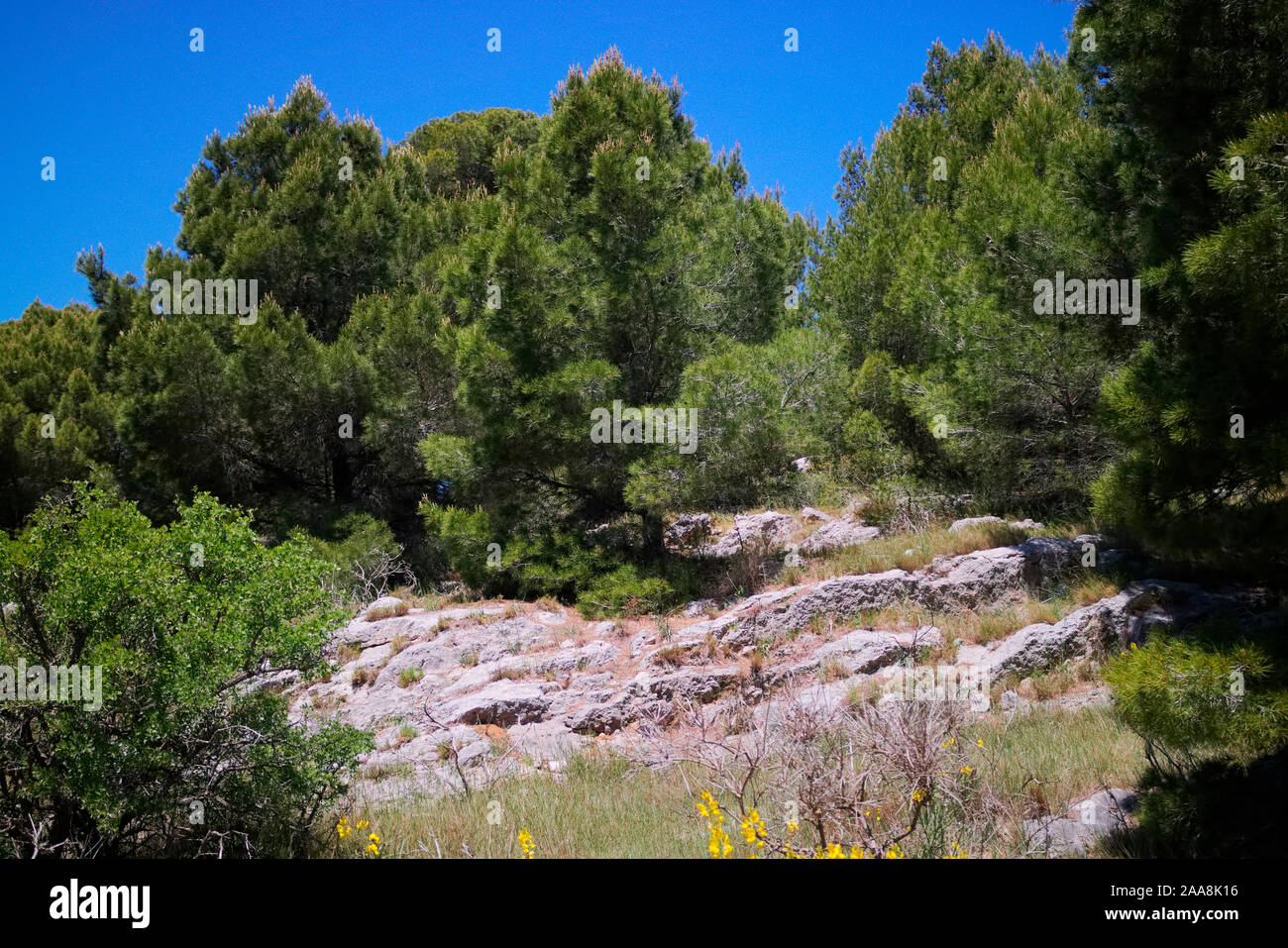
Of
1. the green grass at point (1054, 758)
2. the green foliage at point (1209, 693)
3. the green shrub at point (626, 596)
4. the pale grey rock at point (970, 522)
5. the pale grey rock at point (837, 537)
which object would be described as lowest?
the green grass at point (1054, 758)

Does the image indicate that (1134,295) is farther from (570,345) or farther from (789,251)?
(789,251)

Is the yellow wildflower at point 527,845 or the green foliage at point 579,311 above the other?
the green foliage at point 579,311

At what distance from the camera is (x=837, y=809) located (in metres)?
3.66

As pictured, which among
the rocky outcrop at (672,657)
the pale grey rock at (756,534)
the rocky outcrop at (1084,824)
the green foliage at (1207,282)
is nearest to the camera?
the green foliage at (1207,282)

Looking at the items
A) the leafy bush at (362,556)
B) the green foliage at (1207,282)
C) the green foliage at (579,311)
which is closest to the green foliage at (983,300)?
the green foliage at (1207,282)

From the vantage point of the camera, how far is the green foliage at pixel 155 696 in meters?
4.01

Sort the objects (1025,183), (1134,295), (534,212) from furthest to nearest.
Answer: (534,212) → (1025,183) → (1134,295)

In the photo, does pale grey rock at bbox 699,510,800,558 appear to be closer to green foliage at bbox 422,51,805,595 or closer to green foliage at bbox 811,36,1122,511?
green foliage at bbox 422,51,805,595

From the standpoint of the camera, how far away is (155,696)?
4070mm

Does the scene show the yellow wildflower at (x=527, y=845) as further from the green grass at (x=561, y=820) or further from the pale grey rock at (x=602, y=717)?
the pale grey rock at (x=602, y=717)

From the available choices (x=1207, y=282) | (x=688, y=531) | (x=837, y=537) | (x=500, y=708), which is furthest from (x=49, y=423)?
(x=1207, y=282)

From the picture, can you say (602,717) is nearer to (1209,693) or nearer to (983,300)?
(1209,693)
